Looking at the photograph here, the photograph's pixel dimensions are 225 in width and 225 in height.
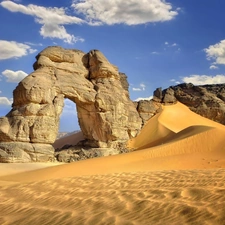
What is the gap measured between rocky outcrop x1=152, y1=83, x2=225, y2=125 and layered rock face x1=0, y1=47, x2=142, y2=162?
7.44 metres

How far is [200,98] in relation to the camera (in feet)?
105

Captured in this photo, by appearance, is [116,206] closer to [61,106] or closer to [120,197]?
[120,197]

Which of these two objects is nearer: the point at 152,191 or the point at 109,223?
the point at 109,223

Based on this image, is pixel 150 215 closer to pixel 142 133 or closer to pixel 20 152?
pixel 20 152

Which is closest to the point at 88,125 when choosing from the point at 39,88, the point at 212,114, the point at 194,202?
the point at 39,88

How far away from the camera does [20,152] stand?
17312 millimetres

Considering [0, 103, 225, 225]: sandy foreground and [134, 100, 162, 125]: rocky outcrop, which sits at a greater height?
[134, 100, 162, 125]: rocky outcrop

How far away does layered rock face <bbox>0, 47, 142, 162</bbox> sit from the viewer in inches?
713

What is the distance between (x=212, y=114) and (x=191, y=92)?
12.4ft

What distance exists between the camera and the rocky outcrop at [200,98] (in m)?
30.9

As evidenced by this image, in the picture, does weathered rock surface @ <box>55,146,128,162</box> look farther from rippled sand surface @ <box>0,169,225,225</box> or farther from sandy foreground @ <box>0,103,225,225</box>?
rippled sand surface @ <box>0,169,225,225</box>

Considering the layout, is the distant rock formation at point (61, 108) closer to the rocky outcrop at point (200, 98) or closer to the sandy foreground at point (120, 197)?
the sandy foreground at point (120, 197)

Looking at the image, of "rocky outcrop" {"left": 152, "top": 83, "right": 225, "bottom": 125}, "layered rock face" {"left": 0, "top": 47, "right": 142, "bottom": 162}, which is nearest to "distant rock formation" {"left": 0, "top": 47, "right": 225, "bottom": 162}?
"layered rock face" {"left": 0, "top": 47, "right": 142, "bottom": 162}

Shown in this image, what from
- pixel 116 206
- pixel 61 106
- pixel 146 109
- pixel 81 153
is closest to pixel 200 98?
pixel 146 109
